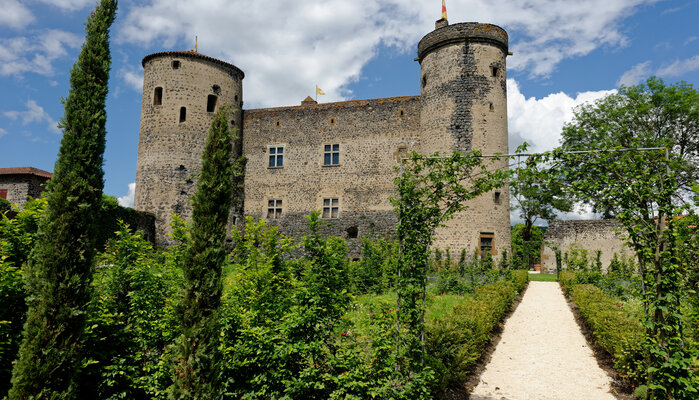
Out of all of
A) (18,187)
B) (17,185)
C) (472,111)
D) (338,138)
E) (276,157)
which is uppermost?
(472,111)

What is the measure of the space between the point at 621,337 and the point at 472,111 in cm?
1367

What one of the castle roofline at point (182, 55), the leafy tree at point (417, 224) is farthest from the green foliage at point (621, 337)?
the castle roofline at point (182, 55)

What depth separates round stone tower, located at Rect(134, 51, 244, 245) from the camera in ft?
70.3

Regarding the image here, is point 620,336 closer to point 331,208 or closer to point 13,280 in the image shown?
point 13,280

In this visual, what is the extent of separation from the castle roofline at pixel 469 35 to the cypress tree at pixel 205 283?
1697 centimetres

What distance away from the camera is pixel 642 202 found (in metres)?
5.87

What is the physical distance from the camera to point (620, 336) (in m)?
7.54

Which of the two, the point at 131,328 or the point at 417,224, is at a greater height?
the point at 417,224

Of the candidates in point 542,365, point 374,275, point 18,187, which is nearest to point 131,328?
point 542,365

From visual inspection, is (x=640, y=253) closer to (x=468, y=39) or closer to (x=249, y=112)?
(x=468, y=39)

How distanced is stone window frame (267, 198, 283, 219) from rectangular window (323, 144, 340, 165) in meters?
3.34

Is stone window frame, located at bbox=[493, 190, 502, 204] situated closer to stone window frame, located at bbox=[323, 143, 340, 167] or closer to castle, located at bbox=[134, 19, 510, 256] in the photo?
castle, located at bbox=[134, 19, 510, 256]

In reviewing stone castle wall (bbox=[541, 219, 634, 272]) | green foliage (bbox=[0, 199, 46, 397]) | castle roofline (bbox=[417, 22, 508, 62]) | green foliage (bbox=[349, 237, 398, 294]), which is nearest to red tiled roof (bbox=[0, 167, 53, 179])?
green foliage (bbox=[349, 237, 398, 294])

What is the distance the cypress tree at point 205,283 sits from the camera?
5.02 m
